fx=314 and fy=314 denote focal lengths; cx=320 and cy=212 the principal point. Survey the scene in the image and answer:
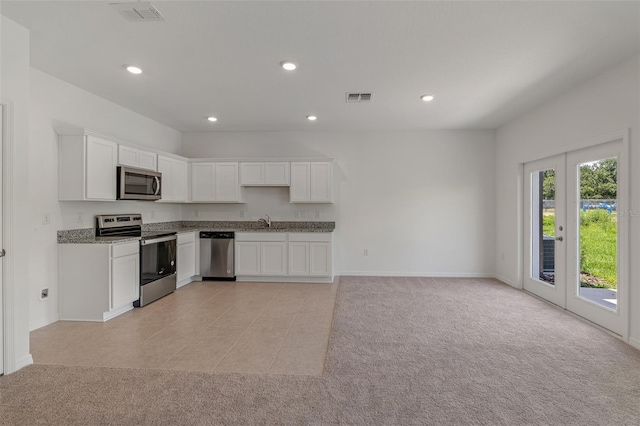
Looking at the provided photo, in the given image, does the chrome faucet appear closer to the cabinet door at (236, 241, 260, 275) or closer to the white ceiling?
the cabinet door at (236, 241, 260, 275)

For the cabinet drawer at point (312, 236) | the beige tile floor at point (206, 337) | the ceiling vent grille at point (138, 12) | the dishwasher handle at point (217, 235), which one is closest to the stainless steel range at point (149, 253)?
the beige tile floor at point (206, 337)

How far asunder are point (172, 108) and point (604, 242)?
5740 mm

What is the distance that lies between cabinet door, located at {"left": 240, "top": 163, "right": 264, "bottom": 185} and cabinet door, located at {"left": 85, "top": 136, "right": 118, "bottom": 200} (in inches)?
82.8

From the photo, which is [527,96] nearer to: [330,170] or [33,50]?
[330,170]

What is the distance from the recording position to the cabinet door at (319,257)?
5.43 meters

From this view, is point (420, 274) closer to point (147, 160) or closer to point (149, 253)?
point (149, 253)

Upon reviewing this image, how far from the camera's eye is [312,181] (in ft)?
18.5

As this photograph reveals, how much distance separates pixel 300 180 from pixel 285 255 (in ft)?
4.47

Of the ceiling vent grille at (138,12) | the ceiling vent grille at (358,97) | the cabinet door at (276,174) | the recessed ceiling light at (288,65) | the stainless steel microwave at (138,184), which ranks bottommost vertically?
the stainless steel microwave at (138,184)

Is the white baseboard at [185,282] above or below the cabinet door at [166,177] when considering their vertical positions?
below

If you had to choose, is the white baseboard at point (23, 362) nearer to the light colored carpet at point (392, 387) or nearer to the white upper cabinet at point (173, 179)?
the light colored carpet at point (392, 387)

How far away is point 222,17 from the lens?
241 centimetres

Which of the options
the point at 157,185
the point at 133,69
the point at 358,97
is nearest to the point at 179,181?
the point at 157,185

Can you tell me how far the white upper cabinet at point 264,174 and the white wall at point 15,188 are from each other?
3.33m
